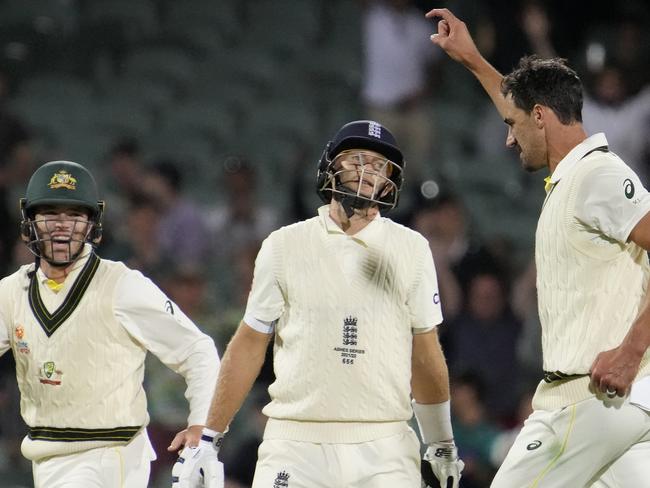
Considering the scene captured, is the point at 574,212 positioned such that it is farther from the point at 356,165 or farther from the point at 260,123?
the point at 260,123

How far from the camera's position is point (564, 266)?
162 inches

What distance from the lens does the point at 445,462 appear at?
469cm

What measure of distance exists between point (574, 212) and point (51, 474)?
82.6 inches

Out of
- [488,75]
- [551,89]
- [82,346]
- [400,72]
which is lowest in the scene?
[82,346]

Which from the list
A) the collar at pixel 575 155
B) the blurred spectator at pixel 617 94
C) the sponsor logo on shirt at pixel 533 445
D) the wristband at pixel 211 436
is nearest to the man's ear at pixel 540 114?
the collar at pixel 575 155

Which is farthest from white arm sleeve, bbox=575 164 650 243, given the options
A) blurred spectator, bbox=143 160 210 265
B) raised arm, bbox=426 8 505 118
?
blurred spectator, bbox=143 160 210 265

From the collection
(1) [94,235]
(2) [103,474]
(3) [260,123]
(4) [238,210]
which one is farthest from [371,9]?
(2) [103,474]

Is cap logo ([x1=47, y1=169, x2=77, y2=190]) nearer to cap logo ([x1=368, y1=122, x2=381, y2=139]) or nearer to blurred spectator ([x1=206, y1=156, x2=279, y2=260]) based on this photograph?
cap logo ([x1=368, y1=122, x2=381, y2=139])

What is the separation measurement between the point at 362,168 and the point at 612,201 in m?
0.92

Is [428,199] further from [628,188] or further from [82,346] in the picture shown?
[628,188]

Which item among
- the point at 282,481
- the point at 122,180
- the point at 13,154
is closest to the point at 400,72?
the point at 122,180

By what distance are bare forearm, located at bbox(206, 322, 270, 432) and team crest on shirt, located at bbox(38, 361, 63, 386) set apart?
657 mm

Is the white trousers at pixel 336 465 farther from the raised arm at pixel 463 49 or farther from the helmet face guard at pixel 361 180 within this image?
the raised arm at pixel 463 49

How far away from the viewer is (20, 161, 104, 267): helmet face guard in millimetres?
4953
